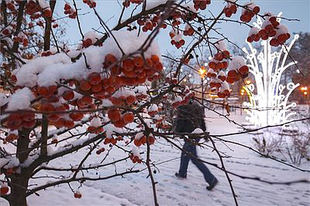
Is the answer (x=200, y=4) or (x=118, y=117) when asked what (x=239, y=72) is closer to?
(x=200, y=4)

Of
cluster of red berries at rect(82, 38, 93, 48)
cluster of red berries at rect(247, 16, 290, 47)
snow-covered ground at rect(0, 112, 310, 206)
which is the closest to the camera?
cluster of red berries at rect(82, 38, 93, 48)

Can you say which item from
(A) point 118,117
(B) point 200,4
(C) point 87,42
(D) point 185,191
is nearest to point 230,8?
(B) point 200,4

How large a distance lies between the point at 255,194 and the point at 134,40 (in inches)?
152

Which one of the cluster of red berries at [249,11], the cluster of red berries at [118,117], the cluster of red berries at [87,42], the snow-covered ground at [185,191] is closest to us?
the cluster of red berries at [118,117]

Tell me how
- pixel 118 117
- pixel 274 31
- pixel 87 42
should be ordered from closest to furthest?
pixel 118 117 → pixel 87 42 → pixel 274 31

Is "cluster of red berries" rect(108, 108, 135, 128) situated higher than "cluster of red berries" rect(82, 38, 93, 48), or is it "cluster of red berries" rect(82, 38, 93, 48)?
"cluster of red berries" rect(82, 38, 93, 48)

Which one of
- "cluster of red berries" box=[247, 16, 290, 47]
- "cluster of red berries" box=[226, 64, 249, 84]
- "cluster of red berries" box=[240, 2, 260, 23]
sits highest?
"cluster of red berries" box=[240, 2, 260, 23]

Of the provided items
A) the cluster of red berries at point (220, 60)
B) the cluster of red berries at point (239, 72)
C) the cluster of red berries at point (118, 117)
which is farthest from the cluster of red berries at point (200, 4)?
the cluster of red berries at point (118, 117)

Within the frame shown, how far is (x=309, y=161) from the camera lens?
5.38m

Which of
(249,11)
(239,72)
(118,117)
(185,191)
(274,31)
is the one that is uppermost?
(249,11)

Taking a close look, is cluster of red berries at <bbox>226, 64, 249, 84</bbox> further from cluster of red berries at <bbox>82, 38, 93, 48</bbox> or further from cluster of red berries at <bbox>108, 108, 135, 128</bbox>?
cluster of red berries at <bbox>82, 38, 93, 48</bbox>

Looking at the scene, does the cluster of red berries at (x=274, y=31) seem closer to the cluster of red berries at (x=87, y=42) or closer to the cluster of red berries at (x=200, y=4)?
the cluster of red berries at (x=200, y=4)

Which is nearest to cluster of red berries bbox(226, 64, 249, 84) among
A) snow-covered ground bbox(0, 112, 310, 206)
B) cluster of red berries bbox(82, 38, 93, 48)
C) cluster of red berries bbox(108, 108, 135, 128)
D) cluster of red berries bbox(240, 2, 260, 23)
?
cluster of red berries bbox(240, 2, 260, 23)

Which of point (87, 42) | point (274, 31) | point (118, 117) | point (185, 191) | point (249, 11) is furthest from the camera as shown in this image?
point (185, 191)
